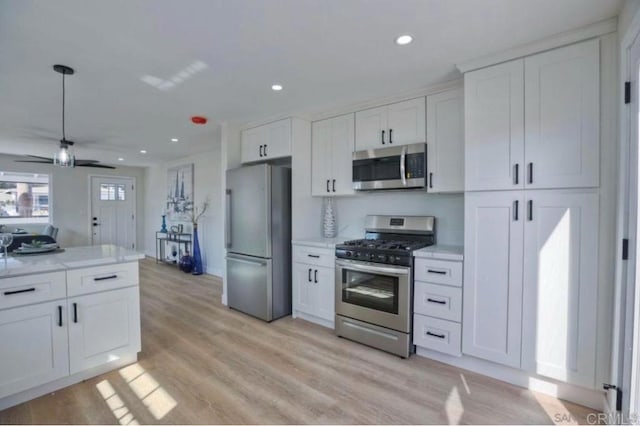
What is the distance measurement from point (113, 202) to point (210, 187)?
11.9ft

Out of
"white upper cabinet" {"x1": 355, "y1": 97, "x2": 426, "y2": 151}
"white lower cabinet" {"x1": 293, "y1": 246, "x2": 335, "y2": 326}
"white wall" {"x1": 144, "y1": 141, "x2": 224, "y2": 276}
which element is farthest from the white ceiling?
"white wall" {"x1": 144, "y1": 141, "x2": 224, "y2": 276}

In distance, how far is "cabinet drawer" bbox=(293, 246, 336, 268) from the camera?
3198 millimetres

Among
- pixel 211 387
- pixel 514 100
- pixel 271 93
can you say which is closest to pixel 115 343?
pixel 211 387

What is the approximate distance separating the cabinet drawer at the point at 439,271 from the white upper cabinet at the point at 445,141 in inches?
26.1

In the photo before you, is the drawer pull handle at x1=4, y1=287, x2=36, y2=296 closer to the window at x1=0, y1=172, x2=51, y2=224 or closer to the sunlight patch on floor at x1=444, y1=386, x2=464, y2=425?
the sunlight patch on floor at x1=444, y1=386, x2=464, y2=425

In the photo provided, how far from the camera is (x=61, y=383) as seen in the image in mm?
2154

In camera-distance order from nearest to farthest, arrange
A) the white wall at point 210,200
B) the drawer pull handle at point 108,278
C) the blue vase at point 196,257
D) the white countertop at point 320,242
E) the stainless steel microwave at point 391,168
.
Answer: the drawer pull handle at point 108,278
the stainless steel microwave at point 391,168
the white countertop at point 320,242
the white wall at point 210,200
the blue vase at point 196,257

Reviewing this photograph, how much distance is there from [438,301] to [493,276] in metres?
0.48

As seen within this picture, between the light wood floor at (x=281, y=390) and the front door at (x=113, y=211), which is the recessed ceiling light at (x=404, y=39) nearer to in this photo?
the light wood floor at (x=281, y=390)

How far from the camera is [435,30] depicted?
188 cm

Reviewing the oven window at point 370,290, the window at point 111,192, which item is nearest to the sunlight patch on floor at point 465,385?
the oven window at point 370,290

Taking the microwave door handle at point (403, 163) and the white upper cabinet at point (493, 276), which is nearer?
the white upper cabinet at point (493, 276)

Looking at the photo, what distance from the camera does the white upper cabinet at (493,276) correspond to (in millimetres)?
2150

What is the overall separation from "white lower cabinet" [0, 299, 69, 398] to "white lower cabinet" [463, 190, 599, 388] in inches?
116
